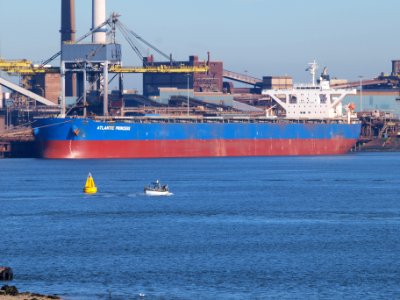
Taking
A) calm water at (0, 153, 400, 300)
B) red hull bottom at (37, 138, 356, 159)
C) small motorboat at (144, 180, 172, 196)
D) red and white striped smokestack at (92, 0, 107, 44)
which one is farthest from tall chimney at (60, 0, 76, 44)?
small motorboat at (144, 180, 172, 196)

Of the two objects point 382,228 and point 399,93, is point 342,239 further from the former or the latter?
point 399,93

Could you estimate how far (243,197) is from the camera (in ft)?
211

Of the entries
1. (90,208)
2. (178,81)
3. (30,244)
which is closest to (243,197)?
(90,208)

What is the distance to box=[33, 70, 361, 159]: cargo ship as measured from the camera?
103 metres

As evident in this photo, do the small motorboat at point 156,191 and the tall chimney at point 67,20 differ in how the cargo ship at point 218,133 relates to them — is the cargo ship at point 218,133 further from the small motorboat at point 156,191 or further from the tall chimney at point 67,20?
the small motorboat at point 156,191

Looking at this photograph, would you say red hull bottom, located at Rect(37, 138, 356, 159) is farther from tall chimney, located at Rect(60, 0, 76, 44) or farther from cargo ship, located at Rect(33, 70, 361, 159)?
tall chimney, located at Rect(60, 0, 76, 44)

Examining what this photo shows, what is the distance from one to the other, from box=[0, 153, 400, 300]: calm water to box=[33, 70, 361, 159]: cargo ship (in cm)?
2280

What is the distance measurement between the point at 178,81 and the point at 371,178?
71.9m

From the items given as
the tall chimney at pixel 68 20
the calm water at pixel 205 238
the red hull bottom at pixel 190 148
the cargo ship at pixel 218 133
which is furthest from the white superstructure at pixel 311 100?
the calm water at pixel 205 238

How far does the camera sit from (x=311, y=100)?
12319cm

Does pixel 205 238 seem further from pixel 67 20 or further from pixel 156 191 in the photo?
pixel 67 20

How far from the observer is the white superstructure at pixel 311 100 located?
A: 123m

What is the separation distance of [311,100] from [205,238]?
261ft

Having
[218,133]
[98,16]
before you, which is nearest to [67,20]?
[98,16]
